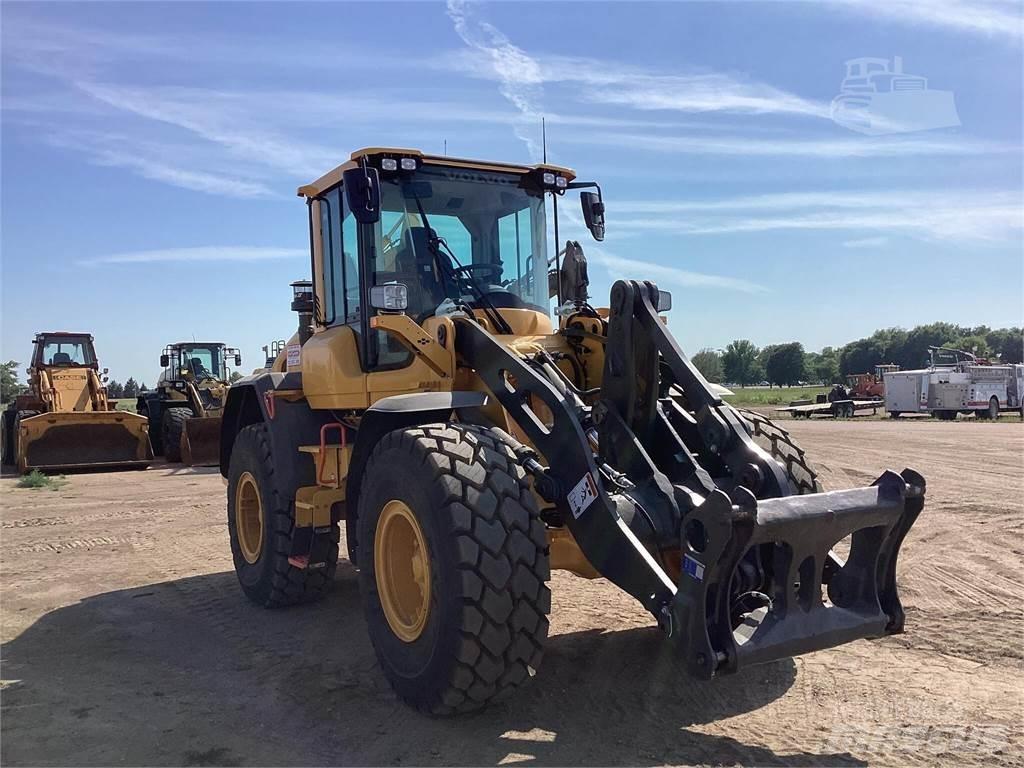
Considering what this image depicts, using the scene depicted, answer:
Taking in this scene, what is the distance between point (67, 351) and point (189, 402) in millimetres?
3153

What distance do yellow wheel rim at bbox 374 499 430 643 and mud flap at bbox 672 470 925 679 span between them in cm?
150

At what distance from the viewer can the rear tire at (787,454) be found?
4.63m

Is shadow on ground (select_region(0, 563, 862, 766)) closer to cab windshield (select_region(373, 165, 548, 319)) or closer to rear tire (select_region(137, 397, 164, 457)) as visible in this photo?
cab windshield (select_region(373, 165, 548, 319))

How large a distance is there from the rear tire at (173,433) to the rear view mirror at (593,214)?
14.4 meters

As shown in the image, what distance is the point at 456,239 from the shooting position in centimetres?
560

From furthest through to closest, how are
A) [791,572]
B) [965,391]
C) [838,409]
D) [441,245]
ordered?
[838,409]
[965,391]
[441,245]
[791,572]

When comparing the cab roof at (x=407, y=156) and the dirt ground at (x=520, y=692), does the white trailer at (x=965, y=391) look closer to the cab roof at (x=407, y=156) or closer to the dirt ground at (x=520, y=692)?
the dirt ground at (x=520, y=692)

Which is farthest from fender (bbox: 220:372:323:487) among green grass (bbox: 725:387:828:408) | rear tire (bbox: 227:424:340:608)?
green grass (bbox: 725:387:828:408)

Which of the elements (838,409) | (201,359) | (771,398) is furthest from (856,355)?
(201,359)

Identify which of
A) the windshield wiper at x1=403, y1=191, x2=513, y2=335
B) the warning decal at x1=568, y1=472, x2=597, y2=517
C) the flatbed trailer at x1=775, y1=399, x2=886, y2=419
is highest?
the windshield wiper at x1=403, y1=191, x2=513, y2=335

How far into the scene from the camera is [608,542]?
379cm

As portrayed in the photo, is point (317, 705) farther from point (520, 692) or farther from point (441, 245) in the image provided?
point (441, 245)

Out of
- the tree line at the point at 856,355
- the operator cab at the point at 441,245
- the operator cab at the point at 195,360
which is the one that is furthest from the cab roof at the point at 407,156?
the tree line at the point at 856,355

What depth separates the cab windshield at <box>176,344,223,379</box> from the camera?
21214mm
